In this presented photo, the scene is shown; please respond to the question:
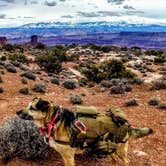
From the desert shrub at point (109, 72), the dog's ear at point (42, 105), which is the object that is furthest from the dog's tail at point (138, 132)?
the desert shrub at point (109, 72)

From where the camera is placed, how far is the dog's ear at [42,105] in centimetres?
885

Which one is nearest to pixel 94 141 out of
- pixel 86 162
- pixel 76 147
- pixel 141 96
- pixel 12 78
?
pixel 76 147

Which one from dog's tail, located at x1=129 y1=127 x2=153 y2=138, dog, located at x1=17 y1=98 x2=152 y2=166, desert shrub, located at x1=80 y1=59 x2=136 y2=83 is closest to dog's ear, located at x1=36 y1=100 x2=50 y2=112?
dog, located at x1=17 y1=98 x2=152 y2=166

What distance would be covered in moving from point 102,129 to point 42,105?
1496mm

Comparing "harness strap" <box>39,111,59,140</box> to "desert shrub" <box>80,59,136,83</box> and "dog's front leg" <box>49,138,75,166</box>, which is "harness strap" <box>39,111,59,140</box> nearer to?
"dog's front leg" <box>49,138,75,166</box>

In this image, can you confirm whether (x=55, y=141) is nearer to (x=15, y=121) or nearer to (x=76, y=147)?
(x=76, y=147)

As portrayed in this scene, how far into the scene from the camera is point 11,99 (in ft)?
65.1

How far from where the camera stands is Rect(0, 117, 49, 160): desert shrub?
438 inches

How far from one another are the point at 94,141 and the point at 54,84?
62.1 feet

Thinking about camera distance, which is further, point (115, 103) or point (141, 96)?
point (141, 96)

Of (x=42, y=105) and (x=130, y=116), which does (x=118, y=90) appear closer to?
(x=130, y=116)

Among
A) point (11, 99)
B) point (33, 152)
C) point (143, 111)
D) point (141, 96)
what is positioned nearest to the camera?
point (33, 152)

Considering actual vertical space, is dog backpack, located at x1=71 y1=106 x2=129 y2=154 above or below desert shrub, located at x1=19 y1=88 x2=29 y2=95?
above

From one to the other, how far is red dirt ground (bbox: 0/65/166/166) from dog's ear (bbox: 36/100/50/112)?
246 cm
